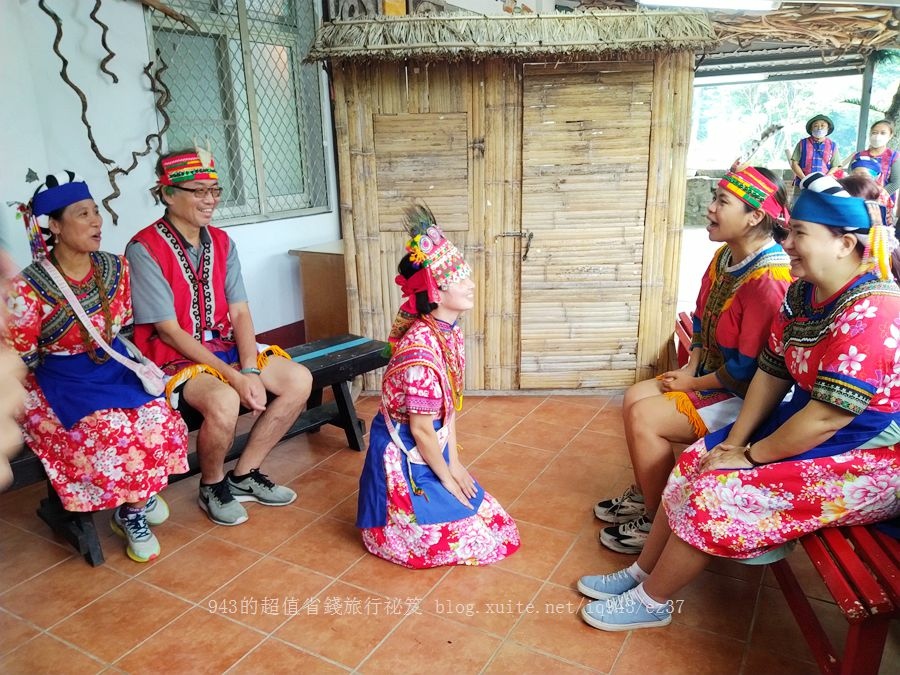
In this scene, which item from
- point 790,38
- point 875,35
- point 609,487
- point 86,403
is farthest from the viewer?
point 875,35

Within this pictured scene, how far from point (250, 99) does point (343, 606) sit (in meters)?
3.72

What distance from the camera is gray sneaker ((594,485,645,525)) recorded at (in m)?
2.73

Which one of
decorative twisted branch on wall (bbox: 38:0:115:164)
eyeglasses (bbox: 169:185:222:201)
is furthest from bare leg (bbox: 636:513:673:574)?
decorative twisted branch on wall (bbox: 38:0:115:164)

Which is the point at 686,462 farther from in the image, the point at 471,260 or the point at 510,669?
the point at 471,260

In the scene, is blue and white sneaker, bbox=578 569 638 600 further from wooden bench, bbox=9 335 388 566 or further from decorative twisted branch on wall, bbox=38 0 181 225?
decorative twisted branch on wall, bbox=38 0 181 225

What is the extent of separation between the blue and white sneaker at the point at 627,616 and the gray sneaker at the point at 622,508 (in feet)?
1.92

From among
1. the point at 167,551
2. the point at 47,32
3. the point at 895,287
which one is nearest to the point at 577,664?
the point at 895,287

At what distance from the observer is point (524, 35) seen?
3.51m

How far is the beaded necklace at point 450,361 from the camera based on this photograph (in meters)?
2.37

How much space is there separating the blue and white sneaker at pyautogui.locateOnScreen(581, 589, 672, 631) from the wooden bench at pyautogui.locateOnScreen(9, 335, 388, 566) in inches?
64.8

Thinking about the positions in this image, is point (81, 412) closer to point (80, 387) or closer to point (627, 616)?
point (80, 387)

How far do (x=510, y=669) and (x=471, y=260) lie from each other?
2494 mm

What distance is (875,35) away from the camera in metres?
4.57

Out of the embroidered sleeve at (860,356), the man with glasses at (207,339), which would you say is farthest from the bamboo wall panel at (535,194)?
the embroidered sleeve at (860,356)
